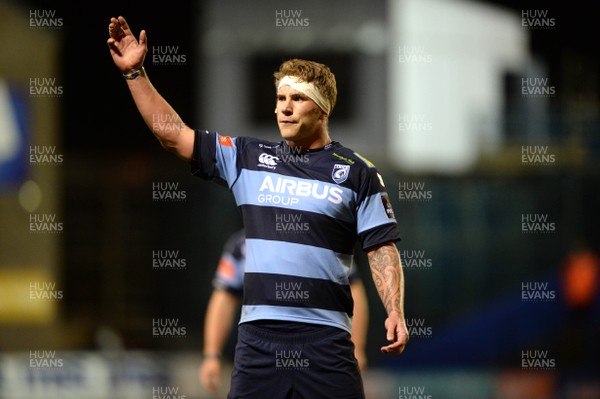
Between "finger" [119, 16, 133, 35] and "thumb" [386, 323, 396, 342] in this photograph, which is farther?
"finger" [119, 16, 133, 35]

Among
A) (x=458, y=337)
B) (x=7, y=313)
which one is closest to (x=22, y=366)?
(x=7, y=313)

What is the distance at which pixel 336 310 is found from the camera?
14.6 ft

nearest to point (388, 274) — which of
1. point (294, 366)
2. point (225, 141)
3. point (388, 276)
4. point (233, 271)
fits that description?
point (388, 276)

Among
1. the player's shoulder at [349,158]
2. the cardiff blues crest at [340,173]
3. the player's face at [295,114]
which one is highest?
the player's face at [295,114]

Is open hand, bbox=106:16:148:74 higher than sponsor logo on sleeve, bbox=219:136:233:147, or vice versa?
open hand, bbox=106:16:148:74

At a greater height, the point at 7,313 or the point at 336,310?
the point at 336,310

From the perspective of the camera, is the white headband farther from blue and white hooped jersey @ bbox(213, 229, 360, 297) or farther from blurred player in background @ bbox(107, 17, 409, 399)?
blue and white hooped jersey @ bbox(213, 229, 360, 297)

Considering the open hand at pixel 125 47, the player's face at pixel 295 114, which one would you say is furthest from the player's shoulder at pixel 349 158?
the open hand at pixel 125 47

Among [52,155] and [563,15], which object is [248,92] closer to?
[52,155]

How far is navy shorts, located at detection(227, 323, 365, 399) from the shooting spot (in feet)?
14.2

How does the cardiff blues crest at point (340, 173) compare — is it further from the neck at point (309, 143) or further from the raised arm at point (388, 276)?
the raised arm at point (388, 276)

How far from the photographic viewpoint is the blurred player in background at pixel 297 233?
4.36 m

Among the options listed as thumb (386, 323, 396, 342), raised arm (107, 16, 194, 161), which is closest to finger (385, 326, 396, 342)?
thumb (386, 323, 396, 342)

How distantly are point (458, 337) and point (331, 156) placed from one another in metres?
7.03
